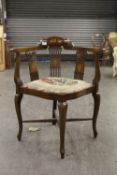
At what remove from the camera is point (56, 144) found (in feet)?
9.50

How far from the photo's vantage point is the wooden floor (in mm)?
2494

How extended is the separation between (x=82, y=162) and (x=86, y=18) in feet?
16.0

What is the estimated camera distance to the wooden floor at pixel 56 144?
98.2 inches

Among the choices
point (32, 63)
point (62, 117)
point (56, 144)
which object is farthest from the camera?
point (32, 63)

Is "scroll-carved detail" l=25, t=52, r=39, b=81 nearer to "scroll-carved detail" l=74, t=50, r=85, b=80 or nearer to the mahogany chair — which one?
the mahogany chair

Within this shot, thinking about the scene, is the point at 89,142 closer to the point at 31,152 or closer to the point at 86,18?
the point at 31,152

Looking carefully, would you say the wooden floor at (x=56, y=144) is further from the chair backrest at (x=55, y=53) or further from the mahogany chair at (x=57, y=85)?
the chair backrest at (x=55, y=53)

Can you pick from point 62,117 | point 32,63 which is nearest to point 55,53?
point 32,63

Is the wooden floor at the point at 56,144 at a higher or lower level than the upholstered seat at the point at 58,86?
lower

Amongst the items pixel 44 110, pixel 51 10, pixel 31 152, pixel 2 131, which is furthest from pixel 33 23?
pixel 31 152

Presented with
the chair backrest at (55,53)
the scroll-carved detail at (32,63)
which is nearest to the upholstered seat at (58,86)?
the chair backrest at (55,53)

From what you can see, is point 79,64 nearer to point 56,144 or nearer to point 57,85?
point 57,85

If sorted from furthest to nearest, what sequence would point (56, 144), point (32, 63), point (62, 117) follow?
point (32, 63), point (56, 144), point (62, 117)

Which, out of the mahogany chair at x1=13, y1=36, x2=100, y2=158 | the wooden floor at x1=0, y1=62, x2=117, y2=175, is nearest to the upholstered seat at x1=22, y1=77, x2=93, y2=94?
the mahogany chair at x1=13, y1=36, x2=100, y2=158
